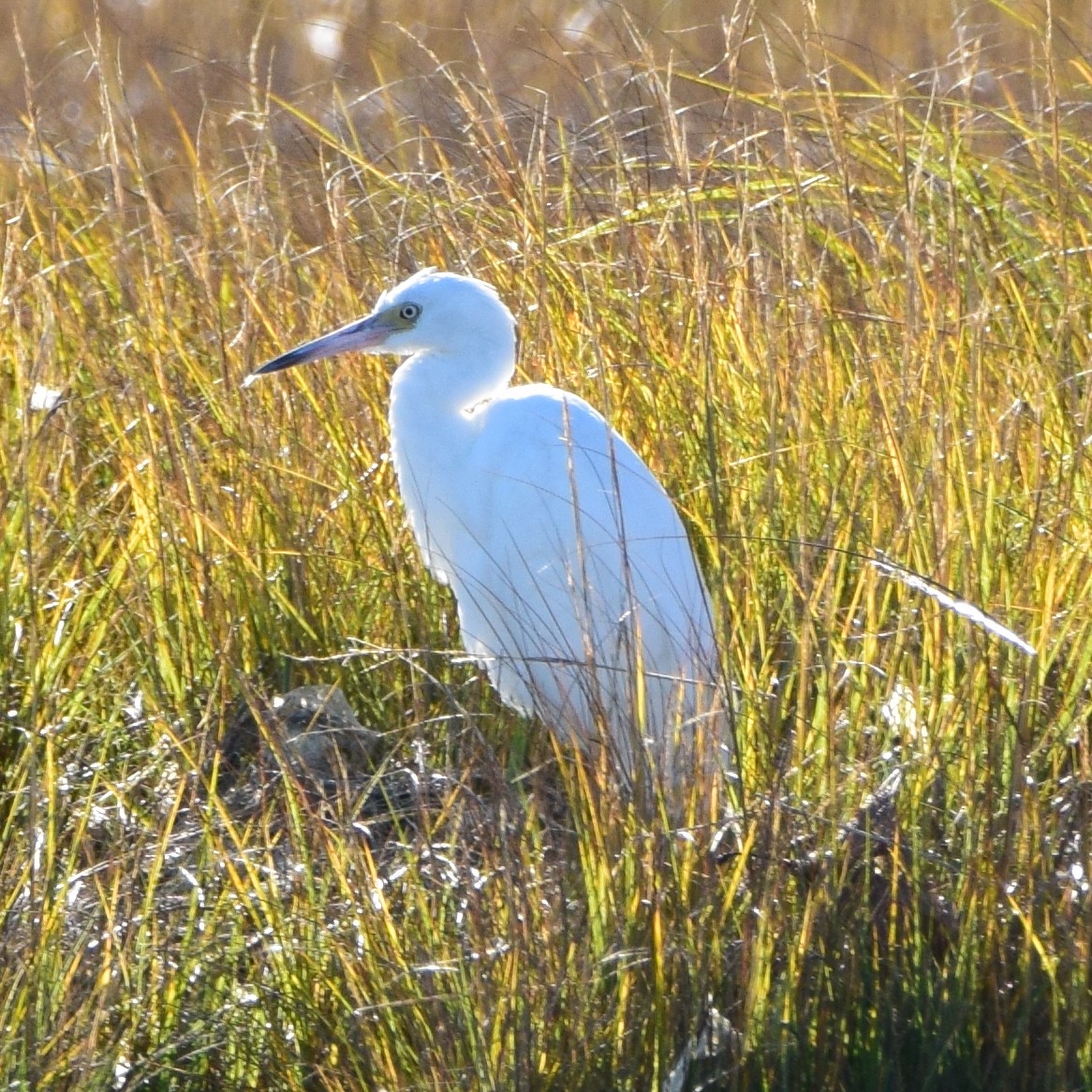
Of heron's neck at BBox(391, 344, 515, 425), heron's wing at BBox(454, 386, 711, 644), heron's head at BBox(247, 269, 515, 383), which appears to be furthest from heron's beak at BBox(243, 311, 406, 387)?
heron's wing at BBox(454, 386, 711, 644)

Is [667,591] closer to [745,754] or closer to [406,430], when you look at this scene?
[406,430]

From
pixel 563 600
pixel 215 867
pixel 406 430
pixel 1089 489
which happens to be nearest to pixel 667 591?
pixel 563 600

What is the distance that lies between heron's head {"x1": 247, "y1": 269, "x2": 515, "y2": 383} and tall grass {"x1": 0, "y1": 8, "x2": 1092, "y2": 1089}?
194 mm

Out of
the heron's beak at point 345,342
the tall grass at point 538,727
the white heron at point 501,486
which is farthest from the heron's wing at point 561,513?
the heron's beak at point 345,342

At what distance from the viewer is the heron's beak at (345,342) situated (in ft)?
9.45

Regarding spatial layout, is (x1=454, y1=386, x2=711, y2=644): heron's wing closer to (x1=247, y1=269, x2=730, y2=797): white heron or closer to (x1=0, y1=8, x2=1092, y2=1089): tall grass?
(x1=247, y1=269, x2=730, y2=797): white heron

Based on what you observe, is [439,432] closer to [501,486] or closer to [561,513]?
[501,486]

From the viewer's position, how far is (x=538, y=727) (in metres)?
2.73

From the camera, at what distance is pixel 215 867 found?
220cm

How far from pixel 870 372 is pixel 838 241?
1.05 meters

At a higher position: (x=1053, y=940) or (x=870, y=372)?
(x=870, y=372)

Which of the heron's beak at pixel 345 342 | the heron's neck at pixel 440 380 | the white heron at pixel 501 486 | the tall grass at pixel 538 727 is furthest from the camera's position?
the heron's neck at pixel 440 380

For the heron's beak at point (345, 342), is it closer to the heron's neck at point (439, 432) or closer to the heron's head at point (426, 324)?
the heron's head at point (426, 324)

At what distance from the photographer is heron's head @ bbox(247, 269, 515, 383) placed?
115 inches
